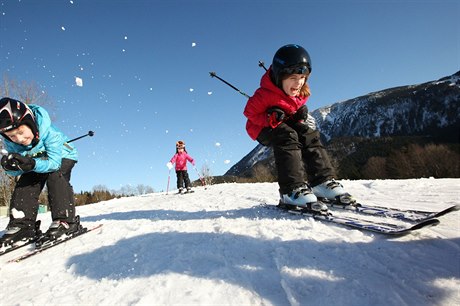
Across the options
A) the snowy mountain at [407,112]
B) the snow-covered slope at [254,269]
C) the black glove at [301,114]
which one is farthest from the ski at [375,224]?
the snowy mountain at [407,112]

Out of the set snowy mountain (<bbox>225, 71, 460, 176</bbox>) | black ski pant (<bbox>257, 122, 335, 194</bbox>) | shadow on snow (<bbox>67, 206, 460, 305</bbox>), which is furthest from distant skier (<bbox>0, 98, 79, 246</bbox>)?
snowy mountain (<bbox>225, 71, 460, 176</bbox>)

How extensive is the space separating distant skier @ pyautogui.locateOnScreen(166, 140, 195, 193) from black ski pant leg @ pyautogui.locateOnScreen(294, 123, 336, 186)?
891 cm

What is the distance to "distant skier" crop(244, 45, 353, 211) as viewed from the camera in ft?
11.0

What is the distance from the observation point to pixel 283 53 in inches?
134

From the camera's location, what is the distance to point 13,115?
10.5 feet

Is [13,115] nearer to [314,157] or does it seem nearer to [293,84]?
[293,84]

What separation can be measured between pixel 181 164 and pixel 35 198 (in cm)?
932

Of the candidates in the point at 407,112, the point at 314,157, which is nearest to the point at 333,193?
the point at 314,157

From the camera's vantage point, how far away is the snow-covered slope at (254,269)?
1459mm

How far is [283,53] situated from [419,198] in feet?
8.31

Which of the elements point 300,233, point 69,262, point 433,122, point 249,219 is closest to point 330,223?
point 300,233

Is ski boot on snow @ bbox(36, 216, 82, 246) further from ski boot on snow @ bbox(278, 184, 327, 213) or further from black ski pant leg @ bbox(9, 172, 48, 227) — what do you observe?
ski boot on snow @ bbox(278, 184, 327, 213)

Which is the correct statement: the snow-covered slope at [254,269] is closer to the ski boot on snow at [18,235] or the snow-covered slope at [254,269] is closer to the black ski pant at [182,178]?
the ski boot on snow at [18,235]

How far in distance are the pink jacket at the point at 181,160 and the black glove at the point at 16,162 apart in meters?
9.68
